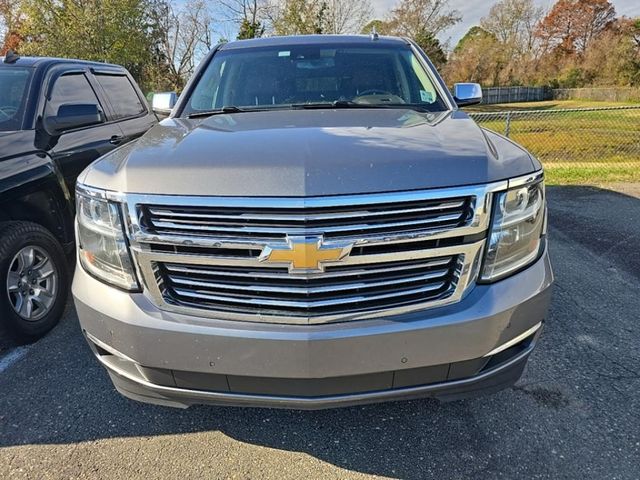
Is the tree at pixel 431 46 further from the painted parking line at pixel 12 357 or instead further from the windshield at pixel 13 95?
the painted parking line at pixel 12 357

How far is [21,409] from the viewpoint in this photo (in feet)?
8.41

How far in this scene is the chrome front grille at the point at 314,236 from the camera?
171 cm

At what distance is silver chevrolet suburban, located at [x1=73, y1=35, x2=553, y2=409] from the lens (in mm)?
1729

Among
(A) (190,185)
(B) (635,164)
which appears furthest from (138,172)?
(B) (635,164)

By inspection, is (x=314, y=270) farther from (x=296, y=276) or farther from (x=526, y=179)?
(x=526, y=179)

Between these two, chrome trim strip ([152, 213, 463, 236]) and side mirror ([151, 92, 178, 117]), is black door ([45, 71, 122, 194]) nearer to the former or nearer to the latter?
side mirror ([151, 92, 178, 117])

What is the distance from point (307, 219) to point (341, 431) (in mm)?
1255

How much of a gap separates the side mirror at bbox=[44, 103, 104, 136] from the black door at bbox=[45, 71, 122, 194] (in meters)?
0.07

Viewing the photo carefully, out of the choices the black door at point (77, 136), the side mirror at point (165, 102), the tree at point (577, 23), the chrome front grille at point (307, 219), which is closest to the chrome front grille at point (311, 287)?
the chrome front grille at point (307, 219)

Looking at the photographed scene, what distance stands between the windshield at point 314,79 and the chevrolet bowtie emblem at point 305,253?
1.63 meters

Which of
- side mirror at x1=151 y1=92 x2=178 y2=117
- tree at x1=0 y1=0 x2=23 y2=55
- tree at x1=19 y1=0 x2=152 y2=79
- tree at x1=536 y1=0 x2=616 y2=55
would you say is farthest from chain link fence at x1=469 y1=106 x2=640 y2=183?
tree at x1=536 y1=0 x2=616 y2=55

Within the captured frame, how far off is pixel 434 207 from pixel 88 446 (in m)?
2.02

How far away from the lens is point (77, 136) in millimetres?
4008

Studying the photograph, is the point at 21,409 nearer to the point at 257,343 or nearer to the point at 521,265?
the point at 257,343
